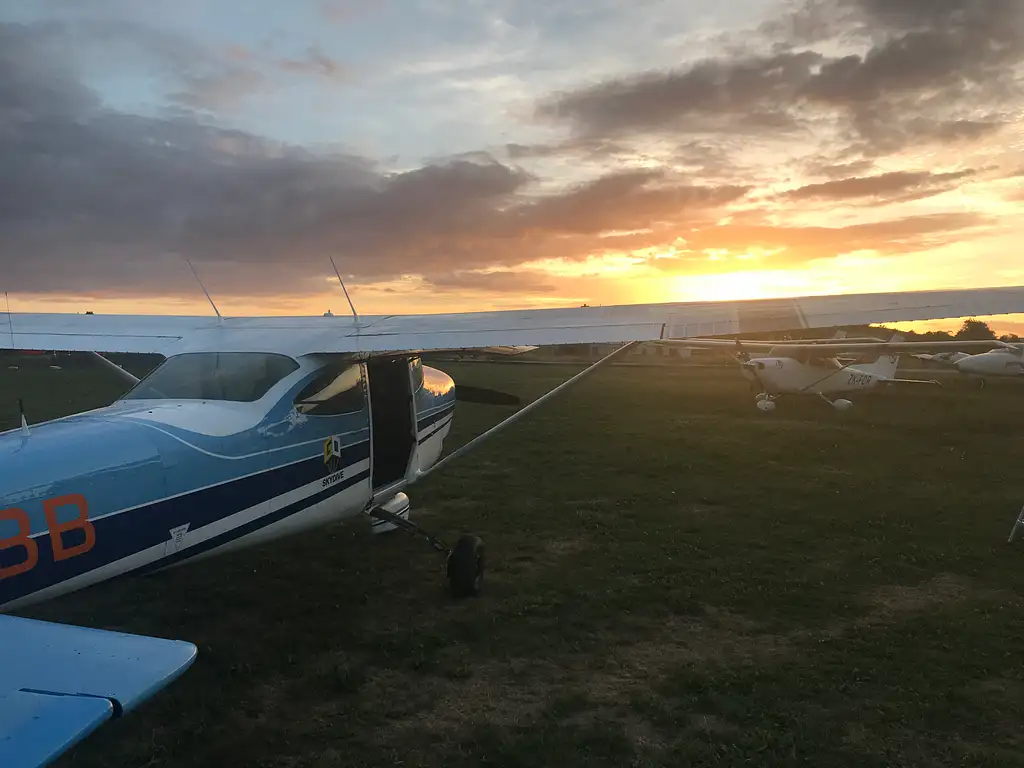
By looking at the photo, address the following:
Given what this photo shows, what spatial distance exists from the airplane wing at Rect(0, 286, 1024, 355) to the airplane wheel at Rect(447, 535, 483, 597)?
173 cm

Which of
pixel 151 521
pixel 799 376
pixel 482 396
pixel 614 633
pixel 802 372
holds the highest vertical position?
pixel 482 396

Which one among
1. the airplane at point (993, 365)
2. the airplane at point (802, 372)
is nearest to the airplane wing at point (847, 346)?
the airplane at point (802, 372)

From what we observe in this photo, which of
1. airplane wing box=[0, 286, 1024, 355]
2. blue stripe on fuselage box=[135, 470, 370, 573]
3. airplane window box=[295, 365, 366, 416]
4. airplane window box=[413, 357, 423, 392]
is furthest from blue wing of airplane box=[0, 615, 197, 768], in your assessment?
airplane window box=[413, 357, 423, 392]

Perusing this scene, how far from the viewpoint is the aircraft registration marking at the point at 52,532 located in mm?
3050

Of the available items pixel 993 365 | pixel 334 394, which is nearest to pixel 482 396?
pixel 334 394

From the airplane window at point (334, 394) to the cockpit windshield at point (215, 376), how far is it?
0.74 feet

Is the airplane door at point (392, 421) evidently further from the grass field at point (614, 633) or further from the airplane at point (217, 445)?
the grass field at point (614, 633)

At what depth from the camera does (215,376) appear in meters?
4.95

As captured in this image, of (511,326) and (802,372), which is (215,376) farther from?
(802,372)

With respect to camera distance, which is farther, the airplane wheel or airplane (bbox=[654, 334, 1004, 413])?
airplane (bbox=[654, 334, 1004, 413])

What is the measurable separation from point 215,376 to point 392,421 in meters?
1.82

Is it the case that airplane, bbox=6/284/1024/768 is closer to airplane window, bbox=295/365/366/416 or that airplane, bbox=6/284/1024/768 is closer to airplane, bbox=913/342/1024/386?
airplane window, bbox=295/365/366/416

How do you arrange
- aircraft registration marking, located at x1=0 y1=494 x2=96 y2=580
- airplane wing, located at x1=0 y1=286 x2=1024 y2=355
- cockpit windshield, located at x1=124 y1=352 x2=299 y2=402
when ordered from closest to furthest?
1. aircraft registration marking, located at x1=0 y1=494 x2=96 y2=580
2. cockpit windshield, located at x1=124 y1=352 x2=299 y2=402
3. airplane wing, located at x1=0 y1=286 x2=1024 y2=355

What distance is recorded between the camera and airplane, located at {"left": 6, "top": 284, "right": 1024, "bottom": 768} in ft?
6.97
